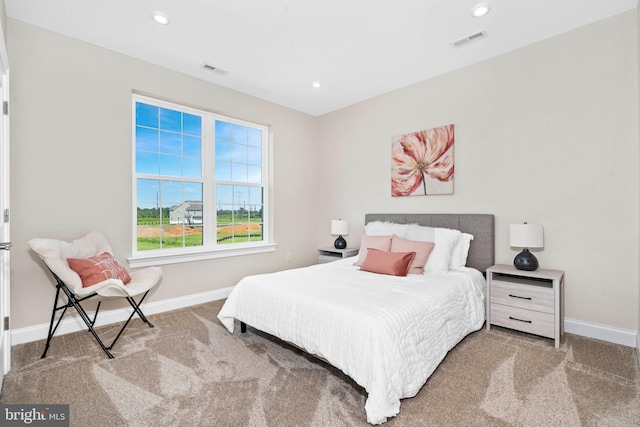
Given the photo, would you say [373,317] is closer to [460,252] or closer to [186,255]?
[460,252]

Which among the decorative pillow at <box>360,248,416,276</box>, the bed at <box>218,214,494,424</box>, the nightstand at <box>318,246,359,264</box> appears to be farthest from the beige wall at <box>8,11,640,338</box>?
the nightstand at <box>318,246,359,264</box>

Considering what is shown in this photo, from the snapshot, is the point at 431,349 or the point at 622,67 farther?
the point at 622,67

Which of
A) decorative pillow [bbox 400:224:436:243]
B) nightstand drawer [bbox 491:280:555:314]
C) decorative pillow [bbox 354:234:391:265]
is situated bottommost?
nightstand drawer [bbox 491:280:555:314]

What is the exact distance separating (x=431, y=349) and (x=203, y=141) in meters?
3.36

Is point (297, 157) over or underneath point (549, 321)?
over

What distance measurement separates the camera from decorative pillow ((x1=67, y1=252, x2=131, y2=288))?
2.51 meters

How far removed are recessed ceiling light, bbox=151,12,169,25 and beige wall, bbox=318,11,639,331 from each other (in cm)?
276

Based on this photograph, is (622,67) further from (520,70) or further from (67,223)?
(67,223)

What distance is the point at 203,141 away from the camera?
12.8 feet

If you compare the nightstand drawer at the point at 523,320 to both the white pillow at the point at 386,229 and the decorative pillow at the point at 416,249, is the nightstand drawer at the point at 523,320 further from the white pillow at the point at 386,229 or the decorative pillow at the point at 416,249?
the white pillow at the point at 386,229

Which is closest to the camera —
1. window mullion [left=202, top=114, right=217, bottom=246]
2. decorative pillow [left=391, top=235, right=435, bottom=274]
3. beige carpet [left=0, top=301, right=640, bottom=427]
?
beige carpet [left=0, top=301, right=640, bottom=427]

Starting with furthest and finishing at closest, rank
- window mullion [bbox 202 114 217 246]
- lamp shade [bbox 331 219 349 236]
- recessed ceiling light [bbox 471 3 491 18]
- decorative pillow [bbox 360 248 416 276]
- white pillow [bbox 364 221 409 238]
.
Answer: lamp shade [bbox 331 219 349 236] → window mullion [bbox 202 114 217 246] → white pillow [bbox 364 221 409 238] → decorative pillow [bbox 360 248 416 276] → recessed ceiling light [bbox 471 3 491 18]

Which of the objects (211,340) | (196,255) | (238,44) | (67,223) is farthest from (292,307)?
(238,44)

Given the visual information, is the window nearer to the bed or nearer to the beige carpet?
the beige carpet
